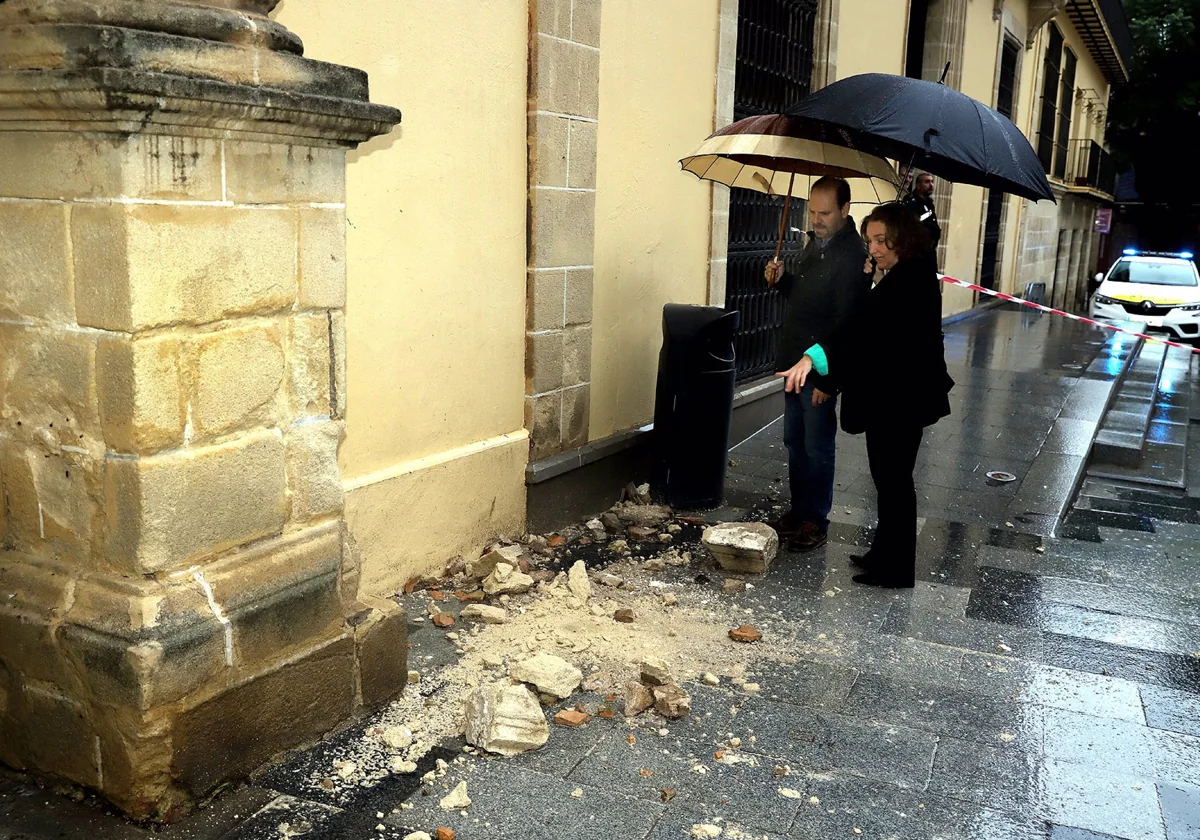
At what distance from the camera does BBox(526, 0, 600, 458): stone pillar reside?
550cm

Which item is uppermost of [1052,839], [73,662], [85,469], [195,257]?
[195,257]

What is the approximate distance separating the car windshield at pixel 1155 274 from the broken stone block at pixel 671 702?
17.7 metres

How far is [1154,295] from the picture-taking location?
18.1 metres

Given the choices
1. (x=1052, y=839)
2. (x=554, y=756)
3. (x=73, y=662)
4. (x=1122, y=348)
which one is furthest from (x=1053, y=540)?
(x=1122, y=348)

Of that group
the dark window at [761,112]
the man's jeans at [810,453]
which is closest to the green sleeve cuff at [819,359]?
the man's jeans at [810,453]

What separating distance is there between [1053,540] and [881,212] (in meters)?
2.36

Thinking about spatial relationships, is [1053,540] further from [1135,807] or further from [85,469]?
[85,469]

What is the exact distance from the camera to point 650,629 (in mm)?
4574

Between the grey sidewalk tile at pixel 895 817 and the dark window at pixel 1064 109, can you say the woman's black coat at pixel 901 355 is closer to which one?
the grey sidewalk tile at pixel 895 817

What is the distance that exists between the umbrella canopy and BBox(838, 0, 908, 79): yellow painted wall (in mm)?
3831

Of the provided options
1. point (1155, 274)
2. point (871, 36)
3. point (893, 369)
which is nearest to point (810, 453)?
point (893, 369)

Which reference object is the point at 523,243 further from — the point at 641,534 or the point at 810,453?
the point at 810,453

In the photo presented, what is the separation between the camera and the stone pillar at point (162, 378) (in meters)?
2.79

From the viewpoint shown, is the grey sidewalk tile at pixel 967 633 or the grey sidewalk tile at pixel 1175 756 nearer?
the grey sidewalk tile at pixel 1175 756
